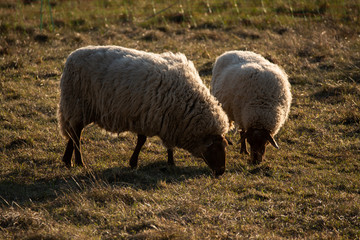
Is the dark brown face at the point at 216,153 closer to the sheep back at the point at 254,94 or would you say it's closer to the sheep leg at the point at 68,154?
the sheep back at the point at 254,94

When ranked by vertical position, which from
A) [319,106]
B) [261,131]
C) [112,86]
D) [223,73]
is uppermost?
[112,86]

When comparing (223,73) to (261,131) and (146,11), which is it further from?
(146,11)

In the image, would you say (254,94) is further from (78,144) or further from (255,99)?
(78,144)

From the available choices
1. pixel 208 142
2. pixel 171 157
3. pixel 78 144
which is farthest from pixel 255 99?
pixel 78 144

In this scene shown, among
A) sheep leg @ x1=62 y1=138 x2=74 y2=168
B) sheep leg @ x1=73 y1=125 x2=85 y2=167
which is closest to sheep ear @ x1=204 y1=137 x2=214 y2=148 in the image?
sheep leg @ x1=73 y1=125 x2=85 y2=167

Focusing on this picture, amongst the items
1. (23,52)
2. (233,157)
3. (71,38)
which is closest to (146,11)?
(71,38)

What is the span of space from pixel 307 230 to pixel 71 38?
29.6 feet

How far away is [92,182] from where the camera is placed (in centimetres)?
524

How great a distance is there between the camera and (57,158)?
20.8 feet

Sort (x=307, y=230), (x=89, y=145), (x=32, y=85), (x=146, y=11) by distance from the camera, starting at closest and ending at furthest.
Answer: (x=307, y=230) → (x=89, y=145) → (x=32, y=85) → (x=146, y=11)

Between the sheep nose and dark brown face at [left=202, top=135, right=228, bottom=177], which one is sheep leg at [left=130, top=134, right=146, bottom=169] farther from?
the sheep nose

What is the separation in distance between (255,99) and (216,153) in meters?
1.09

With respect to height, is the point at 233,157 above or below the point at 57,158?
below

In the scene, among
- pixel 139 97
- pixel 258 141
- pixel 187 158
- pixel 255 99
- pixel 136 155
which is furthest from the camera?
pixel 187 158
